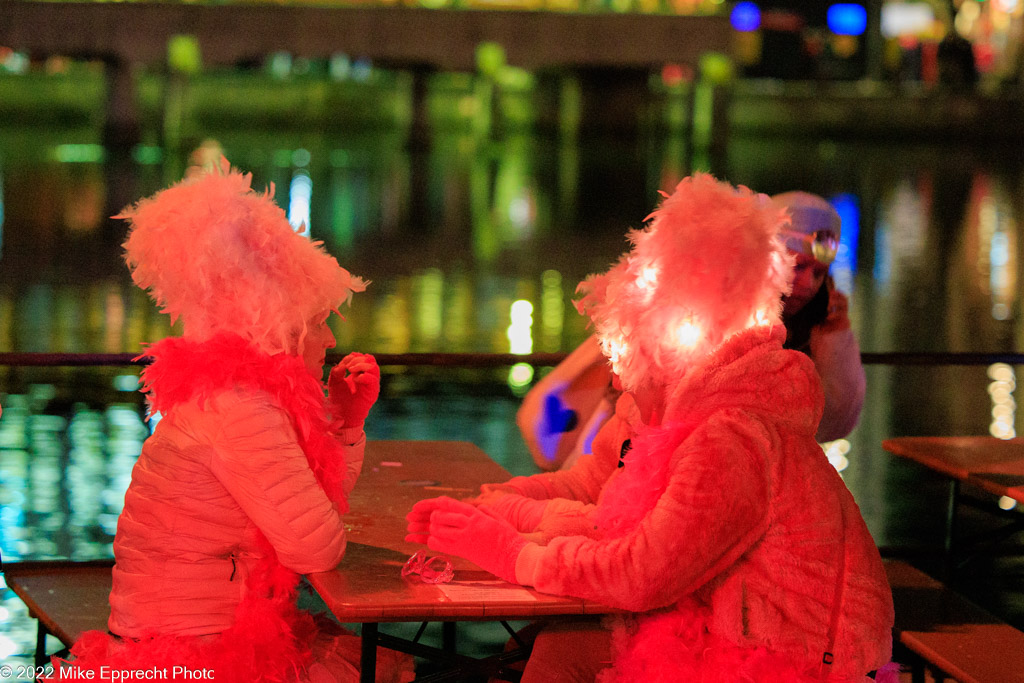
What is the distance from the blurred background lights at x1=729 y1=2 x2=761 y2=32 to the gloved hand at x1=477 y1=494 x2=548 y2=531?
36284mm

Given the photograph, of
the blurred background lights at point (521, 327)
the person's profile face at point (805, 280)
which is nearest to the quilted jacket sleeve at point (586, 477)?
the person's profile face at point (805, 280)

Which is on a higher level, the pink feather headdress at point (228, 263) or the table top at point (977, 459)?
the pink feather headdress at point (228, 263)

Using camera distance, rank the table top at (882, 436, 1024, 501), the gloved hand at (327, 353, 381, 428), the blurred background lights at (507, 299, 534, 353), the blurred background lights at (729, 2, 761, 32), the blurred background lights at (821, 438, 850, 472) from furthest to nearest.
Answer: the blurred background lights at (729, 2, 761, 32) → the blurred background lights at (507, 299, 534, 353) → the blurred background lights at (821, 438, 850, 472) → the table top at (882, 436, 1024, 501) → the gloved hand at (327, 353, 381, 428)

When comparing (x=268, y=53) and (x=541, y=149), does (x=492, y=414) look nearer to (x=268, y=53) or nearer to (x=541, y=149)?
(x=268, y=53)

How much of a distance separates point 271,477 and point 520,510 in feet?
2.17

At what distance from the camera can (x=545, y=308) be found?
1034cm

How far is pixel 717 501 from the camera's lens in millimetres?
2064

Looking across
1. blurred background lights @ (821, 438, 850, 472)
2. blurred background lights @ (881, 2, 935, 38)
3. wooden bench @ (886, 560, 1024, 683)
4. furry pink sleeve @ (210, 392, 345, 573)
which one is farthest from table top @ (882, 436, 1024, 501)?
blurred background lights @ (881, 2, 935, 38)

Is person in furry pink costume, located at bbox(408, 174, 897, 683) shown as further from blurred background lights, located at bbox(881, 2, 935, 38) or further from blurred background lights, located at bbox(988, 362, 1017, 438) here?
blurred background lights, located at bbox(881, 2, 935, 38)

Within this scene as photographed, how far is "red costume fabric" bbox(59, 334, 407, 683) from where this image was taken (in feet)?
7.57

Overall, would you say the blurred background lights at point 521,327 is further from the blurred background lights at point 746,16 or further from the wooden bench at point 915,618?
the blurred background lights at point 746,16

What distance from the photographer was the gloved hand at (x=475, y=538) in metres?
2.35

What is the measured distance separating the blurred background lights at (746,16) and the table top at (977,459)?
3519cm

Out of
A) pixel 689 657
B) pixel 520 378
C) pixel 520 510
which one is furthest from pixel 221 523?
pixel 520 378
